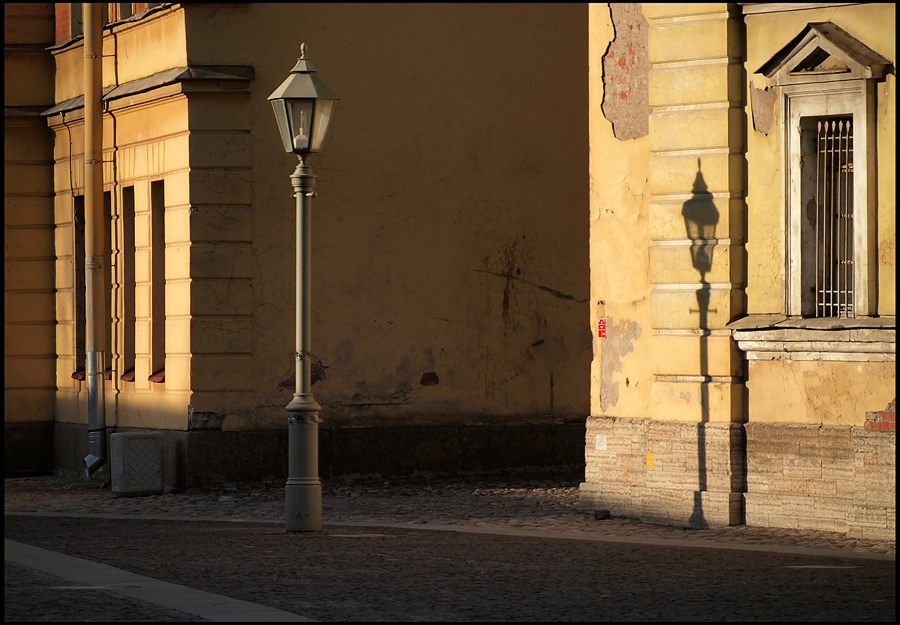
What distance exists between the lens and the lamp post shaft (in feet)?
42.2

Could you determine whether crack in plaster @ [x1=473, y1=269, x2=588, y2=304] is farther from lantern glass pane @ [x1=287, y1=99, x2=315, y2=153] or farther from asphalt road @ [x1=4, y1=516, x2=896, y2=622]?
asphalt road @ [x1=4, y1=516, x2=896, y2=622]

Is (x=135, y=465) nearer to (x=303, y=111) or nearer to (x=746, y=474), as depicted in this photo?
(x=303, y=111)

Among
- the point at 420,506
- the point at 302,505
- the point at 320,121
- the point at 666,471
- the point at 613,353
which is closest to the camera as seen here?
the point at 302,505

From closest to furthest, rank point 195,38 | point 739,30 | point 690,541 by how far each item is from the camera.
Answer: point 690,541 < point 739,30 < point 195,38

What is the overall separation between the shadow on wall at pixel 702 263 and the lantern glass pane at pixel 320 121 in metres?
3.10

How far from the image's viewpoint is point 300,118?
13.1m

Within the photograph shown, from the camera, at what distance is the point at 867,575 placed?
33.0 feet

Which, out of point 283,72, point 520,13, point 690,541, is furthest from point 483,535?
point 520,13

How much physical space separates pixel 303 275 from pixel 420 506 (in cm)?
334

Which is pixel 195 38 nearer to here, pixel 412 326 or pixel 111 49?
pixel 111 49

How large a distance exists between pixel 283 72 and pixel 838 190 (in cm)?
664

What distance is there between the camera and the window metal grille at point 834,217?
12.9m

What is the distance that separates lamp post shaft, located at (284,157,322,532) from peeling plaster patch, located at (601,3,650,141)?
9.74ft

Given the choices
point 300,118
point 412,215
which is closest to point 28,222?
point 412,215
